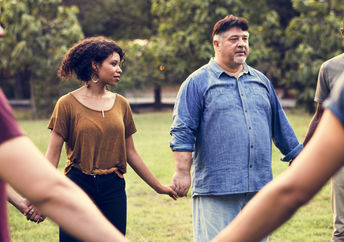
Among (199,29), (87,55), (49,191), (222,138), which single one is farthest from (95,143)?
(199,29)

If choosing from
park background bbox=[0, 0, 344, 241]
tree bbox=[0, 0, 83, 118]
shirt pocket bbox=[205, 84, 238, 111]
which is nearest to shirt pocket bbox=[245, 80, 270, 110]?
shirt pocket bbox=[205, 84, 238, 111]

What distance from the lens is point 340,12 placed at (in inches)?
858

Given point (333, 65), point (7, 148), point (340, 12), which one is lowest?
point (340, 12)

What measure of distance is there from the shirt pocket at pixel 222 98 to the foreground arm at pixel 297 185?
253cm

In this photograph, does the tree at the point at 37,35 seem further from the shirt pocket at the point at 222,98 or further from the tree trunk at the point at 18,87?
the shirt pocket at the point at 222,98

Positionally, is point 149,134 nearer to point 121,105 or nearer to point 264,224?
point 121,105

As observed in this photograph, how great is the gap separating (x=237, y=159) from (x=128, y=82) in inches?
843

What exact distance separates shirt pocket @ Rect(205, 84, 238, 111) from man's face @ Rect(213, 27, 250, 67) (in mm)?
252

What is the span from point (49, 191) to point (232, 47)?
3.04 meters

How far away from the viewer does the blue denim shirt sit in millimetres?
4086

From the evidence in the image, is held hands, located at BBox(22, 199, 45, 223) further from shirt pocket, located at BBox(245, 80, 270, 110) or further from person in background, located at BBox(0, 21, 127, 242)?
person in background, located at BBox(0, 21, 127, 242)

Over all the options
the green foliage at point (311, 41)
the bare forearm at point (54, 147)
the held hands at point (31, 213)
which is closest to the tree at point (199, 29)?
the green foliage at point (311, 41)

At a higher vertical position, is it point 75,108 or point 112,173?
point 75,108

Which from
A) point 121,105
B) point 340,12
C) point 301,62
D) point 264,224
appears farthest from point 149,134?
point 264,224
